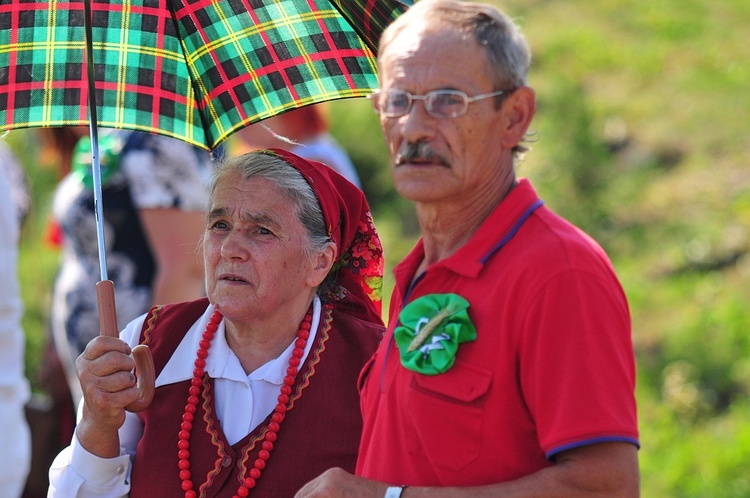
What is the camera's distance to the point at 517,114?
213 centimetres

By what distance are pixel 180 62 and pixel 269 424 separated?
105cm

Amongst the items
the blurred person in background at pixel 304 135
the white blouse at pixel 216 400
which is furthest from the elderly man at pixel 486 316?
the blurred person in background at pixel 304 135

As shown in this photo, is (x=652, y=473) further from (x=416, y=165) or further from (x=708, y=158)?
(x=416, y=165)

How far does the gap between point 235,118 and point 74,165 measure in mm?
2006

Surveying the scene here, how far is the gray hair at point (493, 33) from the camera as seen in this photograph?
81.2 inches

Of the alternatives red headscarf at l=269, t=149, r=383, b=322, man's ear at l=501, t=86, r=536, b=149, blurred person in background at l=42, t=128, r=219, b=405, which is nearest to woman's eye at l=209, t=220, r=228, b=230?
red headscarf at l=269, t=149, r=383, b=322

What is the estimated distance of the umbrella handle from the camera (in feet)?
8.69

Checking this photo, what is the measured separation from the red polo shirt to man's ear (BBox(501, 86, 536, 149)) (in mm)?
102

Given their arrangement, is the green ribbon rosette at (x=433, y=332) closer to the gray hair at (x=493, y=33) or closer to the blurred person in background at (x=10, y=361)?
the gray hair at (x=493, y=33)

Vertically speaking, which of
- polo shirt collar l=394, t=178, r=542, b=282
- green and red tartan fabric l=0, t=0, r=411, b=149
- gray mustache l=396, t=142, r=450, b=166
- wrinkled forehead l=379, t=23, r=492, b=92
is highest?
green and red tartan fabric l=0, t=0, r=411, b=149

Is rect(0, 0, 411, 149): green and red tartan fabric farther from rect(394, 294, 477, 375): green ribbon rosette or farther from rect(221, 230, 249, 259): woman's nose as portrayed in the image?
rect(394, 294, 477, 375): green ribbon rosette

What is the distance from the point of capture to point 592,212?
300 inches

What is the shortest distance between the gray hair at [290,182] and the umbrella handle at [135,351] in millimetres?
413

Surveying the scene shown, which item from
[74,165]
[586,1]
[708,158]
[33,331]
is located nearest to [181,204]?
[74,165]
